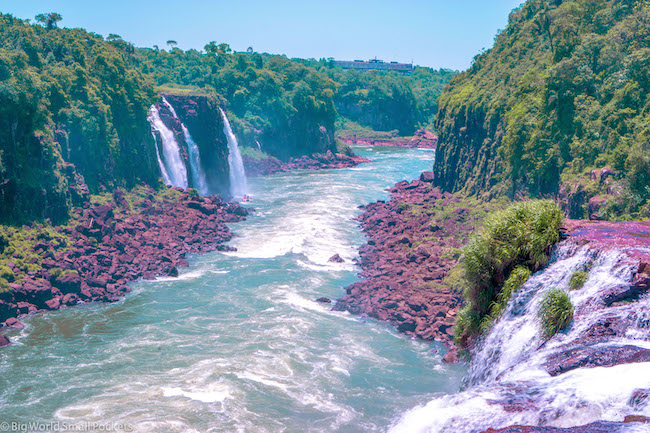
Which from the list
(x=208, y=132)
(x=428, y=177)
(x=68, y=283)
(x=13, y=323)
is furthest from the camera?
(x=428, y=177)

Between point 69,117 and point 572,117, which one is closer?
point 572,117

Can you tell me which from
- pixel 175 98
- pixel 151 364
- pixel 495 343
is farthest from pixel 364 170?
pixel 495 343

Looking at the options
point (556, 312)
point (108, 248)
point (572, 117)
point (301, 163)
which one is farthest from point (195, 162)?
point (556, 312)

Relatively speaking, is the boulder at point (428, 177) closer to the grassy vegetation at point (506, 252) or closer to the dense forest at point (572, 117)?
the dense forest at point (572, 117)

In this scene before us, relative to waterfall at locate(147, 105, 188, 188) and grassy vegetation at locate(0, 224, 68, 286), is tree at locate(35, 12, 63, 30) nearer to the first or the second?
waterfall at locate(147, 105, 188, 188)

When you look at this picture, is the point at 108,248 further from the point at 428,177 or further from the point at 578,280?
the point at 428,177

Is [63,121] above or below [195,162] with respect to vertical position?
above
